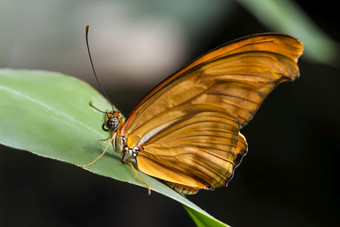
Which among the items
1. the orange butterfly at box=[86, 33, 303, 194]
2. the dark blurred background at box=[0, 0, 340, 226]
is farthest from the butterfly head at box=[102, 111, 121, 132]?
the dark blurred background at box=[0, 0, 340, 226]

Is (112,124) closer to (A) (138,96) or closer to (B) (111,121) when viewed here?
(B) (111,121)

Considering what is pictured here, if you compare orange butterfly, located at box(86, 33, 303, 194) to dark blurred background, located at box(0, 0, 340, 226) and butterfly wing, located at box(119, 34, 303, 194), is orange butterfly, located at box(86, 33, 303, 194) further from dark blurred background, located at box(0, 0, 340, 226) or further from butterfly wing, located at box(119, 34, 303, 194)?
dark blurred background, located at box(0, 0, 340, 226)

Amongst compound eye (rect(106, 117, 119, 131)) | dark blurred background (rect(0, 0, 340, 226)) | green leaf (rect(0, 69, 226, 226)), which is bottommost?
dark blurred background (rect(0, 0, 340, 226))

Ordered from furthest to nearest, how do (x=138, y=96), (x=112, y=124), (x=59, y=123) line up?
1. (x=138, y=96)
2. (x=112, y=124)
3. (x=59, y=123)

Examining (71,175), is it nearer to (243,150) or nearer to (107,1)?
(107,1)

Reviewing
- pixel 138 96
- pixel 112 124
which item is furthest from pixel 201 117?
pixel 138 96

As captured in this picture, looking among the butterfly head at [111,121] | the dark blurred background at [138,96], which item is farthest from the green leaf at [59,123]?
the dark blurred background at [138,96]

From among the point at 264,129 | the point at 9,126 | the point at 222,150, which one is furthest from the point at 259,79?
the point at 264,129
